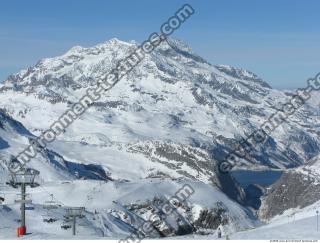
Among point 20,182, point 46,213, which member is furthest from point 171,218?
point 20,182

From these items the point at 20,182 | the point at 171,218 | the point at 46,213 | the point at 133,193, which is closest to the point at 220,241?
the point at 20,182

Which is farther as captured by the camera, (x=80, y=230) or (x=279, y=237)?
(x=80, y=230)

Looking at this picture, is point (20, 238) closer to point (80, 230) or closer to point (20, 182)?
point (20, 182)

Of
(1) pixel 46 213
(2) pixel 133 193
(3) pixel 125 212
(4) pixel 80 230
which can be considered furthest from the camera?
(2) pixel 133 193

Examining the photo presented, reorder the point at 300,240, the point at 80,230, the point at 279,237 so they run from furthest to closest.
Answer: the point at 80,230 < the point at 279,237 < the point at 300,240

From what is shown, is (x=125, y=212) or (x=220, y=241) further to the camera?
(x=125, y=212)

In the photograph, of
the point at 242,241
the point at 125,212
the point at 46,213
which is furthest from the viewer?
the point at 125,212

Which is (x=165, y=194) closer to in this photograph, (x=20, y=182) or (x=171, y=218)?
(x=171, y=218)

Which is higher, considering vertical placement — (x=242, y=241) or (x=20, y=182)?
(x=20, y=182)

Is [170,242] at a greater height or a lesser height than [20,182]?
lesser
